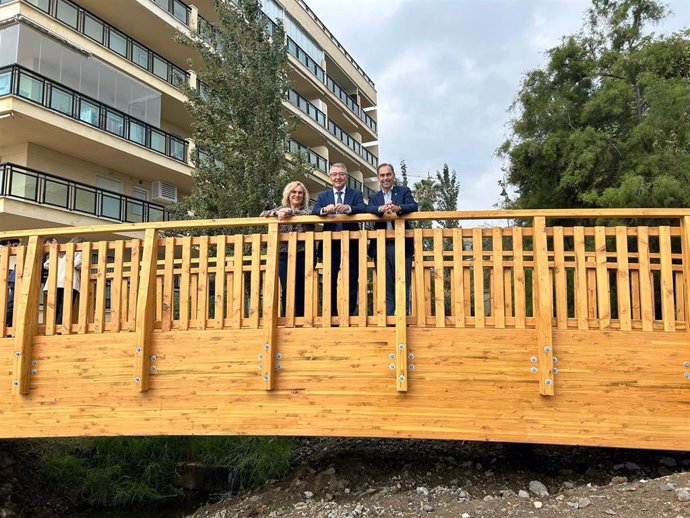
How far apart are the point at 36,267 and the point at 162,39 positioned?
17.4 m

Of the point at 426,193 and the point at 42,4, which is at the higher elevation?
the point at 42,4

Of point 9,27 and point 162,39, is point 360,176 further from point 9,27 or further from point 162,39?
point 9,27

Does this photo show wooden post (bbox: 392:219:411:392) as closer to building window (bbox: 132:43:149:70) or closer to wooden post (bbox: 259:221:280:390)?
wooden post (bbox: 259:221:280:390)

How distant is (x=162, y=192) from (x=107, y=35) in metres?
5.60

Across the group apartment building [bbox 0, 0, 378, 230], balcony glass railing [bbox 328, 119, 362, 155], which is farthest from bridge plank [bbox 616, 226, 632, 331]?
balcony glass railing [bbox 328, 119, 362, 155]

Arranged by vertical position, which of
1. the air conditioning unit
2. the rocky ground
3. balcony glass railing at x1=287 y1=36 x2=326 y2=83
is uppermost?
balcony glass railing at x1=287 y1=36 x2=326 y2=83

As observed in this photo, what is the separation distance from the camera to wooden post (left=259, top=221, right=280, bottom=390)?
518 centimetres

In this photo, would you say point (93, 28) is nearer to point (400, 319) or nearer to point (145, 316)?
point (145, 316)

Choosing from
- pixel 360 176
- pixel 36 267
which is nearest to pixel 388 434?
pixel 36 267

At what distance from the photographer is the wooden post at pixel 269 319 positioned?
17.0 ft

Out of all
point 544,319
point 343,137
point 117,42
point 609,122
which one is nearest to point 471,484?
point 544,319

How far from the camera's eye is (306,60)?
31.8 meters

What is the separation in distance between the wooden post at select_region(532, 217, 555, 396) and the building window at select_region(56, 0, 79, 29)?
17.0m

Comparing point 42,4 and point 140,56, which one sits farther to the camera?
point 140,56
